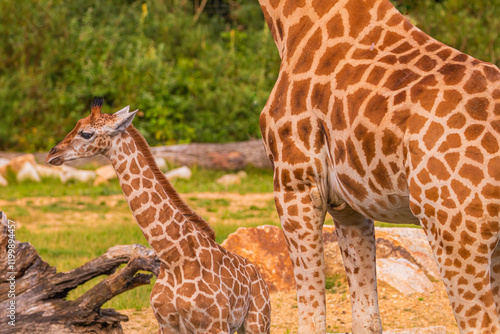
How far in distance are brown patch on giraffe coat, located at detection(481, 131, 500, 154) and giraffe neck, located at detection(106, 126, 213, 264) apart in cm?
224

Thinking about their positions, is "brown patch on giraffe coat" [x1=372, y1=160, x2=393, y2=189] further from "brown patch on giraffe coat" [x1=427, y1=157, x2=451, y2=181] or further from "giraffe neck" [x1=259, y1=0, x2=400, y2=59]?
"giraffe neck" [x1=259, y1=0, x2=400, y2=59]

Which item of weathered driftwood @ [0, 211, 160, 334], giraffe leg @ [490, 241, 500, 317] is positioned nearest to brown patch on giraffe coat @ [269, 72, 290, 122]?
giraffe leg @ [490, 241, 500, 317]

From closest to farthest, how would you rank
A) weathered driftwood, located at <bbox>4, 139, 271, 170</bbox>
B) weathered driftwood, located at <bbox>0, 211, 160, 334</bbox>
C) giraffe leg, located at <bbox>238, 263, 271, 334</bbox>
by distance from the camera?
1. giraffe leg, located at <bbox>238, 263, 271, 334</bbox>
2. weathered driftwood, located at <bbox>0, 211, 160, 334</bbox>
3. weathered driftwood, located at <bbox>4, 139, 271, 170</bbox>

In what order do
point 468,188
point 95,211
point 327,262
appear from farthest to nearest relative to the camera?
point 95,211 → point 327,262 → point 468,188

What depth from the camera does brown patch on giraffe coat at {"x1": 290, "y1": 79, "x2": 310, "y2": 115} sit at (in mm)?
4051

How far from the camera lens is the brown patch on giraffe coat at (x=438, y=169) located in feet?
10.7

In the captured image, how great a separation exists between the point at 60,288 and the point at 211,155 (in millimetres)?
11735

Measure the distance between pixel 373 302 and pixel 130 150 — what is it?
6.53ft

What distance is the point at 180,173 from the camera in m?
16.2

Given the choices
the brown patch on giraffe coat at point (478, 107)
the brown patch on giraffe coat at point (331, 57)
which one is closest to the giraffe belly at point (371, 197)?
the brown patch on giraffe coat at point (478, 107)

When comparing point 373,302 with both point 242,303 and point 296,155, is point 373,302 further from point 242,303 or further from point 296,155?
point 296,155

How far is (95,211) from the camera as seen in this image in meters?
13.1

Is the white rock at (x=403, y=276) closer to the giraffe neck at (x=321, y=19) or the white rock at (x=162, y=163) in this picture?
the giraffe neck at (x=321, y=19)

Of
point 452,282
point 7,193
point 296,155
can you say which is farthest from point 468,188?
point 7,193
